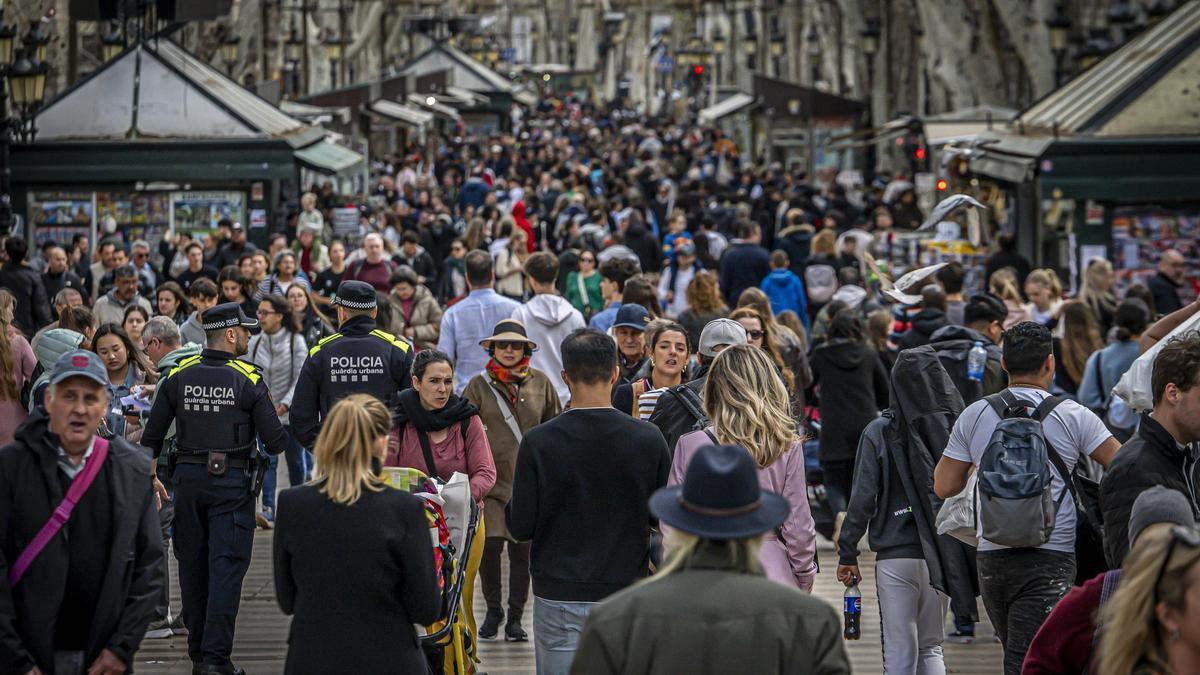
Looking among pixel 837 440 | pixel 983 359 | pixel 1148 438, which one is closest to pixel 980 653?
pixel 983 359

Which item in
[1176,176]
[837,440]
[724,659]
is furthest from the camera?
[1176,176]

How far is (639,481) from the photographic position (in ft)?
20.8

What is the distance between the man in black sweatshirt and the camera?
20.8ft

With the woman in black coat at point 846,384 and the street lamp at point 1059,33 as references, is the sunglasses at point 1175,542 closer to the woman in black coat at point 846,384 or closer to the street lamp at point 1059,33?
the woman in black coat at point 846,384

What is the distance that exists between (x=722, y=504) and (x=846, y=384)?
23.1 feet

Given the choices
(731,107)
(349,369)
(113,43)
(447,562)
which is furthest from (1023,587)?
(731,107)

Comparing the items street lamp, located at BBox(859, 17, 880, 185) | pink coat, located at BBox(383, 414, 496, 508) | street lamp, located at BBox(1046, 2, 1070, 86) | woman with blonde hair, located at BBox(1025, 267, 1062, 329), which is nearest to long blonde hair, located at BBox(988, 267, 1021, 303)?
woman with blonde hair, located at BBox(1025, 267, 1062, 329)

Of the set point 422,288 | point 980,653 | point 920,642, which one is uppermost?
point 422,288

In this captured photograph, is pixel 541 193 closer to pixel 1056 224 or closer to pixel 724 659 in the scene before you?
pixel 1056 224

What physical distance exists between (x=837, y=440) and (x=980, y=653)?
2.29 meters

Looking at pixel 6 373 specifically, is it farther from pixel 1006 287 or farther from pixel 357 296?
pixel 1006 287

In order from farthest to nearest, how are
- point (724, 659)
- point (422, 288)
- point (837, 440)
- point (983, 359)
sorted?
point (422, 288)
point (837, 440)
point (983, 359)
point (724, 659)

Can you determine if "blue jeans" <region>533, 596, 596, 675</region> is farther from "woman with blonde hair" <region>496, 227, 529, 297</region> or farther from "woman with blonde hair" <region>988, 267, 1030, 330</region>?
"woman with blonde hair" <region>496, 227, 529, 297</region>

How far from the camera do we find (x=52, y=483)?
18.4ft
